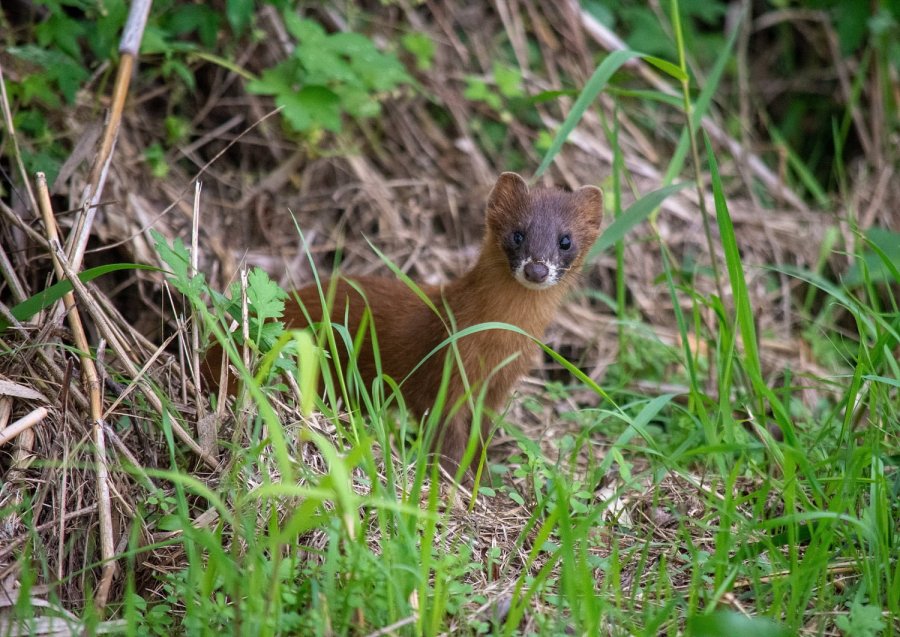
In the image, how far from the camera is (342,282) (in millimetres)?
4812

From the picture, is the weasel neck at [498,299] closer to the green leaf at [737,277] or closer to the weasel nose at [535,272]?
the weasel nose at [535,272]

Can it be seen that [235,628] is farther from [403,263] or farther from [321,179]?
[321,179]

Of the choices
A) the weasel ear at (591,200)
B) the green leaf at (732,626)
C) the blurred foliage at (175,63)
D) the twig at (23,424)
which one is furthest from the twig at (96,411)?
the weasel ear at (591,200)

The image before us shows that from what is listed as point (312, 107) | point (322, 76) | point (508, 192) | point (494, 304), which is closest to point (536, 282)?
point (494, 304)

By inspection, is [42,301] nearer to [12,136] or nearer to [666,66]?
A: [12,136]

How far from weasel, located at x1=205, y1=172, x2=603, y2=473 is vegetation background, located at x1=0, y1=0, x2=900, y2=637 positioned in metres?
0.23

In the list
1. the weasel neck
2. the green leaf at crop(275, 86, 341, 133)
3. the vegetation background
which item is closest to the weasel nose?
the weasel neck

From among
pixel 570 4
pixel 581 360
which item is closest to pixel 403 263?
pixel 581 360

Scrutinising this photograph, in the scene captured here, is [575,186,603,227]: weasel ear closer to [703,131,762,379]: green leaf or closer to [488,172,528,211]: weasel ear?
[488,172,528,211]: weasel ear

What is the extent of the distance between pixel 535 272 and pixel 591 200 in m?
0.66

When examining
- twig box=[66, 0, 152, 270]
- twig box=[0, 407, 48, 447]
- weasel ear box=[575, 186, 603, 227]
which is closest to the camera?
twig box=[0, 407, 48, 447]

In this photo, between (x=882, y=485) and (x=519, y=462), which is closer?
(x=882, y=485)

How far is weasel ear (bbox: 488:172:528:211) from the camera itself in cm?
453

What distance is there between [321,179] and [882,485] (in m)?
3.79
